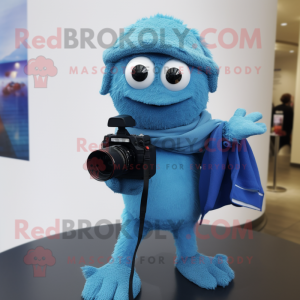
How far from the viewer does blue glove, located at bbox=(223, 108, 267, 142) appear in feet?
2.15

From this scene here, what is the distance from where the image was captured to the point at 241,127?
0.67 m

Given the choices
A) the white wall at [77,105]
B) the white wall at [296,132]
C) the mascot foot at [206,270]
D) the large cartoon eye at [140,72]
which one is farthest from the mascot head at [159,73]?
the white wall at [296,132]

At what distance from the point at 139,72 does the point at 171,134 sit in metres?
0.16

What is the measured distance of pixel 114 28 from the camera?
148 cm

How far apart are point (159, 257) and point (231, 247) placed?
0.25 metres

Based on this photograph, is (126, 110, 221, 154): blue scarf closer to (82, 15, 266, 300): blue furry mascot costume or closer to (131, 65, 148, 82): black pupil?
(82, 15, 266, 300): blue furry mascot costume

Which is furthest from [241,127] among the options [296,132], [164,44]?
[296,132]

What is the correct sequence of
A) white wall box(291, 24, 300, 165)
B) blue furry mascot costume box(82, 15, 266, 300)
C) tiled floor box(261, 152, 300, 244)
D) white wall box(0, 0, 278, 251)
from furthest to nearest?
white wall box(291, 24, 300, 165)
tiled floor box(261, 152, 300, 244)
white wall box(0, 0, 278, 251)
blue furry mascot costume box(82, 15, 266, 300)

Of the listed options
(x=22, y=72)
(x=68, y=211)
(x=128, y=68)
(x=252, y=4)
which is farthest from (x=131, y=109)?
(x=252, y=4)

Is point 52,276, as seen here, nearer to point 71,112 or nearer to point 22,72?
point 71,112

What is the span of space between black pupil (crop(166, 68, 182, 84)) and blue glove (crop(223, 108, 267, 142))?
17 centimetres

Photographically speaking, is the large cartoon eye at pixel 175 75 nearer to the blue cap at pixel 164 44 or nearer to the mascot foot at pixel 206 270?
the blue cap at pixel 164 44

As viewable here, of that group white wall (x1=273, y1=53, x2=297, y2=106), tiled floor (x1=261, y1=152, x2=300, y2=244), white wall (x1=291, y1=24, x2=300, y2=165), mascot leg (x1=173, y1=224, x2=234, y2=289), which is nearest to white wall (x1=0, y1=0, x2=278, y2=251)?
tiled floor (x1=261, y1=152, x2=300, y2=244)

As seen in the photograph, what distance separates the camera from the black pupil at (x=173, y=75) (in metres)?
0.66
